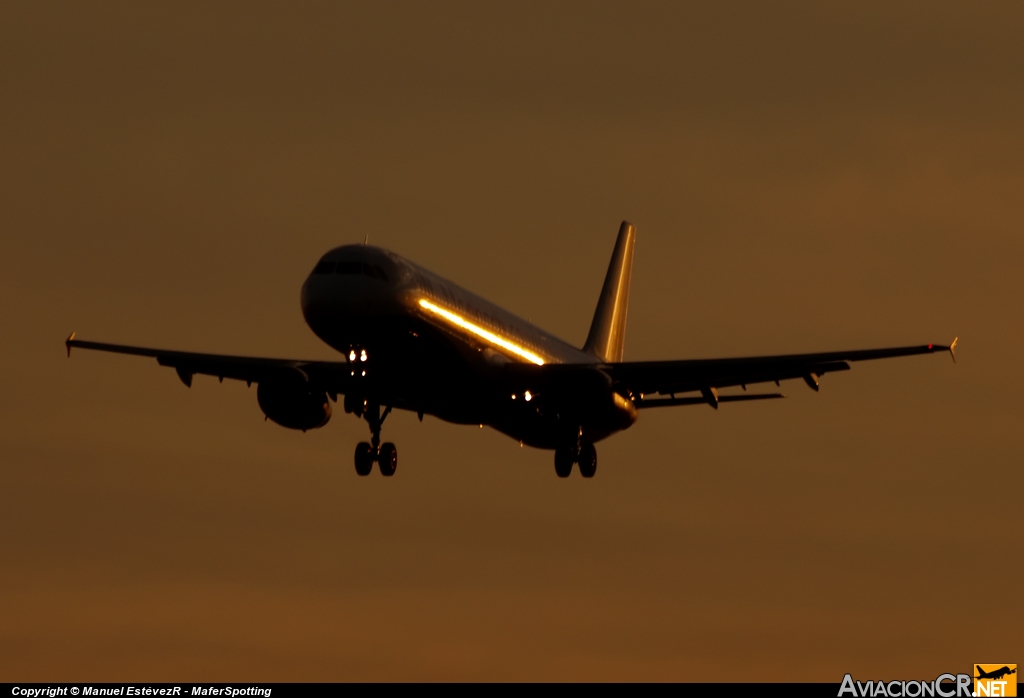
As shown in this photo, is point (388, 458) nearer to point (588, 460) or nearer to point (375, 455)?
point (375, 455)

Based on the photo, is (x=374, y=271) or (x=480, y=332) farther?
(x=480, y=332)

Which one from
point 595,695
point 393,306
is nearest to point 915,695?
point 595,695

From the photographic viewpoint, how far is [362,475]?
64.0 m

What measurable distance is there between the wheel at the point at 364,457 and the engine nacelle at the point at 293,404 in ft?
6.34

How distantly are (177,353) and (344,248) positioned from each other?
11.8 meters

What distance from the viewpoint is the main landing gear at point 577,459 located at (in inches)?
2557

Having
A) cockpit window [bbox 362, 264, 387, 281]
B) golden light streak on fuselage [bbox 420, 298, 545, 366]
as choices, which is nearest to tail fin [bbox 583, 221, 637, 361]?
golden light streak on fuselage [bbox 420, 298, 545, 366]

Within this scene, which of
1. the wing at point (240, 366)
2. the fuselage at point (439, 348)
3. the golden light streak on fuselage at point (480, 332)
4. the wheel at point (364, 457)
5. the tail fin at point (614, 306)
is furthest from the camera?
the tail fin at point (614, 306)

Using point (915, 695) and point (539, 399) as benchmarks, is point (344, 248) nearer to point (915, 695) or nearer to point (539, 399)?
point (539, 399)

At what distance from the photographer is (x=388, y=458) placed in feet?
209

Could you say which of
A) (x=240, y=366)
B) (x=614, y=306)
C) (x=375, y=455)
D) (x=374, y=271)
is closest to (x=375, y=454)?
(x=375, y=455)

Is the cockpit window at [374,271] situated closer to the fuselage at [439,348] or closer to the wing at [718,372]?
the fuselage at [439,348]

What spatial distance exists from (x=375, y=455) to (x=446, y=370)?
315 inches

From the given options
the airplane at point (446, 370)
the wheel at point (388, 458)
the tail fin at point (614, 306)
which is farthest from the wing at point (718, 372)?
the tail fin at point (614, 306)
